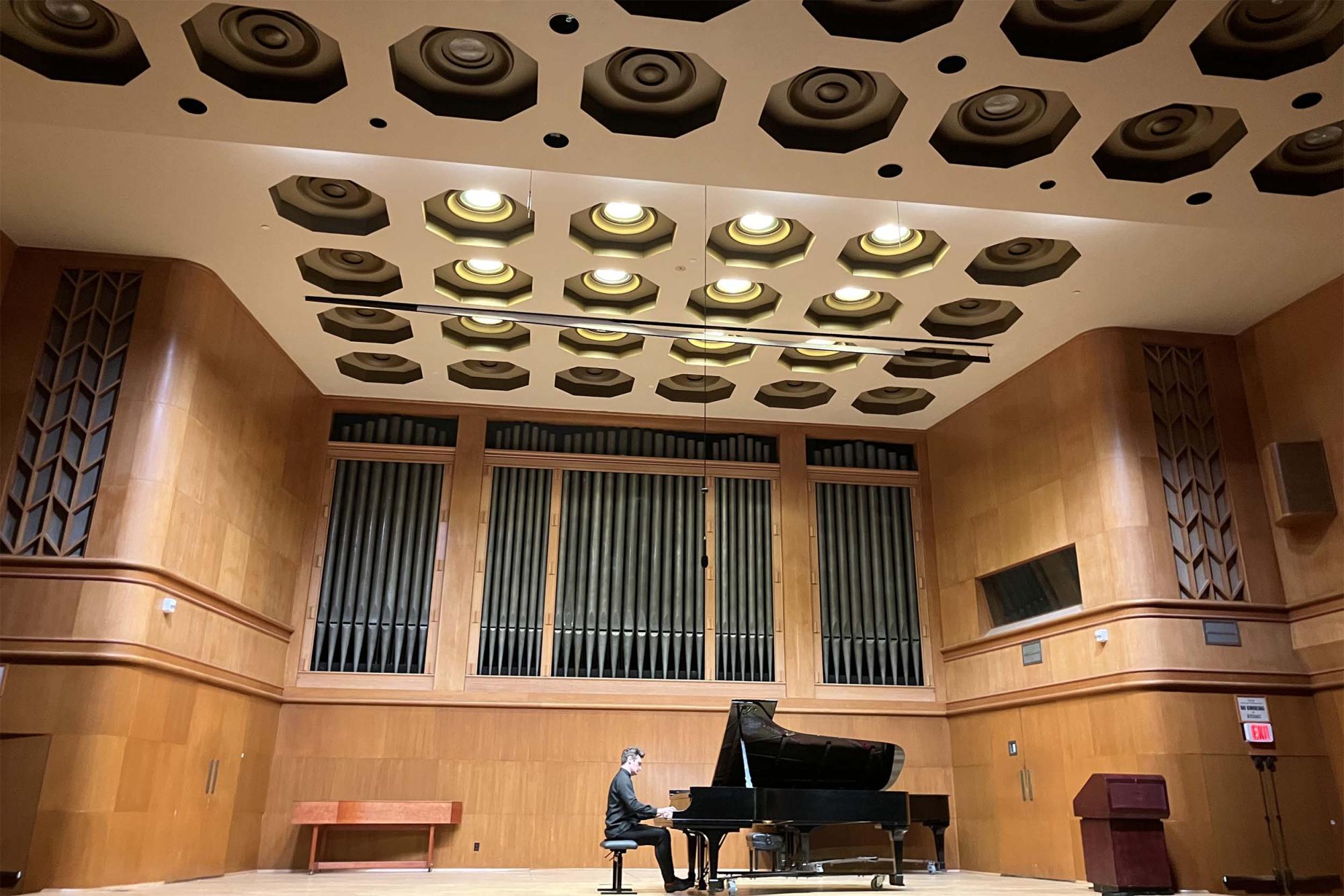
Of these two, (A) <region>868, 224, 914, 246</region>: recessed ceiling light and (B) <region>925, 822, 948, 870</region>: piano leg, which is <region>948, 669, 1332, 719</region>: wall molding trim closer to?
(B) <region>925, 822, 948, 870</region>: piano leg

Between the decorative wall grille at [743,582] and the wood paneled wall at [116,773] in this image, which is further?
the decorative wall grille at [743,582]

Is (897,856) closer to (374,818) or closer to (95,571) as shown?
(374,818)

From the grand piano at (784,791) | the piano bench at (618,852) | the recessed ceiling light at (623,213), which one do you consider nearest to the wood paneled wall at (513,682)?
the grand piano at (784,791)

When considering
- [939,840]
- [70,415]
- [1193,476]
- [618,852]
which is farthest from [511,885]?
[1193,476]

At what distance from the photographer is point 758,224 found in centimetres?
758

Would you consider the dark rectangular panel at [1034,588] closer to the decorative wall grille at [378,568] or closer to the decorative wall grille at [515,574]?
the decorative wall grille at [515,574]

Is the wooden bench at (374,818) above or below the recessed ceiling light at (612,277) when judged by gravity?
below

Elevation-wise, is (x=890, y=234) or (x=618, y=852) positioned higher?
(x=890, y=234)

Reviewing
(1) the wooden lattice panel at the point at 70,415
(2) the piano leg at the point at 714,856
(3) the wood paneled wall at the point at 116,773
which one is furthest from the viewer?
(1) the wooden lattice panel at the point at 70,415

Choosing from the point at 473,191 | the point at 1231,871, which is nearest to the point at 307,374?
the point at 473,191

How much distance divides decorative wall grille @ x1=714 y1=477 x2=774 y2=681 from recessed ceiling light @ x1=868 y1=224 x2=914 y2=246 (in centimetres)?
382

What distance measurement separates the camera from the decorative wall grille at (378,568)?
977 cm

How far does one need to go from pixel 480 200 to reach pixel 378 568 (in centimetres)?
442

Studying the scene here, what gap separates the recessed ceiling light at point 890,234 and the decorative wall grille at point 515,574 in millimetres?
4572
